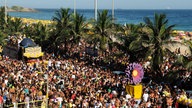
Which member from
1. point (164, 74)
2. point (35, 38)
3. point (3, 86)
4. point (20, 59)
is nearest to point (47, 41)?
point (35, 38)

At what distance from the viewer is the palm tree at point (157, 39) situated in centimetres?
2992

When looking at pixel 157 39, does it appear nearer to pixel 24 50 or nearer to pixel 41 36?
pixel 24 50

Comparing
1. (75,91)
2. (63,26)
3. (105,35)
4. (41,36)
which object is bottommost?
(75,91)

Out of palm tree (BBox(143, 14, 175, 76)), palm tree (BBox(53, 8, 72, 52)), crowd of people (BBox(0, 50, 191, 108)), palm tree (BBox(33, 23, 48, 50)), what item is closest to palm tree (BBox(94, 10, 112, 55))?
palm tree (BBox(53, 8, 72, 52))

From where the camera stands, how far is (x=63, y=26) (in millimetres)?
44031

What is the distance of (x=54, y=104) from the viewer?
19.6m

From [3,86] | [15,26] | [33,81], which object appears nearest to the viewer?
[3,86]

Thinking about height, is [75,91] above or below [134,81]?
below

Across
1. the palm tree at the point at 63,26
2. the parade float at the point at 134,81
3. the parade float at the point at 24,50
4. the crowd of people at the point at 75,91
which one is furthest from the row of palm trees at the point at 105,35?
the crowd of people at the point at 75,91

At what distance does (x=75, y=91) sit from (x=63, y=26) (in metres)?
23.1

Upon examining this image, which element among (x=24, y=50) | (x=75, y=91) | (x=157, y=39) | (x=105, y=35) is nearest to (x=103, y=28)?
(x=105, y=35)

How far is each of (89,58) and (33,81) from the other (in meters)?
13.5

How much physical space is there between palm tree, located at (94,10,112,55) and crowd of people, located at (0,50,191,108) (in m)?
10.6

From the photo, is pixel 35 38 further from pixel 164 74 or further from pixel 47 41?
pixel 164 74
